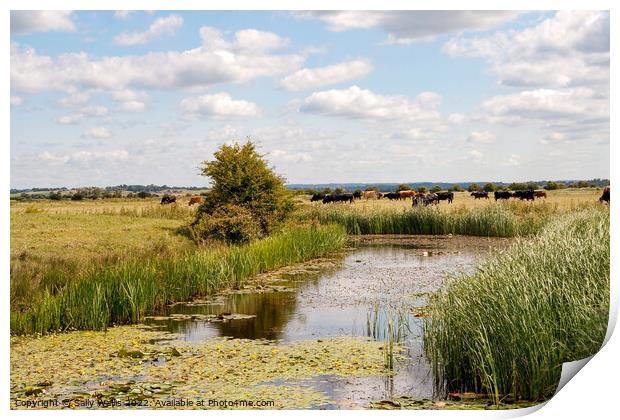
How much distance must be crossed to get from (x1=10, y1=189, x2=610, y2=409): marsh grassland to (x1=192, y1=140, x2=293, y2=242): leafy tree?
3024mm

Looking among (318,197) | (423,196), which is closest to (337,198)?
(318,197)

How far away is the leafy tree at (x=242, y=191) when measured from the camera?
57.9ft

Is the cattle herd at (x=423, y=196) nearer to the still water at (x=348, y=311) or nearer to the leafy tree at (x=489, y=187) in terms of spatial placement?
the leafy tree at (x=489, y=187)

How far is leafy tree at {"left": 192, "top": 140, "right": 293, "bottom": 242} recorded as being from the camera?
17.7 meters

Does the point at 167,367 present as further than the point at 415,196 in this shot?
No

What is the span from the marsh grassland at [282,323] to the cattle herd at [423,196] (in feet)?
56.5

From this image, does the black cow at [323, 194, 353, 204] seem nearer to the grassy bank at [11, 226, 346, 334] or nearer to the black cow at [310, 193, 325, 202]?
the black cow at [310, 193, 325, 202]

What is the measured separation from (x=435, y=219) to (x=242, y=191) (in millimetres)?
9031

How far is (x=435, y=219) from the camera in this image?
2458cm

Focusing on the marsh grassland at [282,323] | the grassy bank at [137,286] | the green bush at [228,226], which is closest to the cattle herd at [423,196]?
the green bush at [228,226]

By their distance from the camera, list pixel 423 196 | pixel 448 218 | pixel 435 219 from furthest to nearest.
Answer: pixel 423 196 → pixel 435 219 → pixel 448 218

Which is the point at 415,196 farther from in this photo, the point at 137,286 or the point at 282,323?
the point at 137,286

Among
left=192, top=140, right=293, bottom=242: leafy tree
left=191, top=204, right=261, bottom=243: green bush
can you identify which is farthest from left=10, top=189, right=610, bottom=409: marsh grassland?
left=192, top=140, right=293, bottom=242: leafy tree

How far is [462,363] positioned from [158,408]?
294 cm
